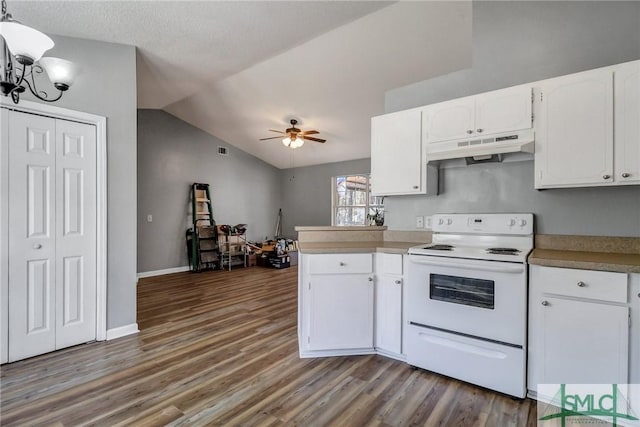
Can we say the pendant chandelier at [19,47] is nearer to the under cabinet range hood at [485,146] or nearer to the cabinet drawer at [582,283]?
the under cabinet range hood at [485,146]

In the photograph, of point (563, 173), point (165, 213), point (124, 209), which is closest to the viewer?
point (563, 173)

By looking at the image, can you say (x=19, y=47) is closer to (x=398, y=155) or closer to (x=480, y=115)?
(x=398, y=155)

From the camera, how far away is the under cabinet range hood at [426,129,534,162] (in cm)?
221

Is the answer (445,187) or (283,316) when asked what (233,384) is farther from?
(445,187)

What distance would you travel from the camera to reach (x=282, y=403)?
193 cm

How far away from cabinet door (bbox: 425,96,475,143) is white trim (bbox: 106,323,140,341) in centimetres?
330

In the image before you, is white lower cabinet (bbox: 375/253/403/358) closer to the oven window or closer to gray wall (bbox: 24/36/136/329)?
the oven window

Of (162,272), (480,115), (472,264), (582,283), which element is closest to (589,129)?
(480,115)

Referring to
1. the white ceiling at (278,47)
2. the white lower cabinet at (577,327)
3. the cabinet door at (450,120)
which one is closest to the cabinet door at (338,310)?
the white lower cabinet at (577,327)

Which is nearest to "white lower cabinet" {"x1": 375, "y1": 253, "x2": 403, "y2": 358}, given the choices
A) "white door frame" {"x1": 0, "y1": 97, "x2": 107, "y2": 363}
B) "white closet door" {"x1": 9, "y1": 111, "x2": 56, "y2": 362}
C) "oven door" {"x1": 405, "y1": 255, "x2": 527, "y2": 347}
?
"oven door" {"x1": 405, "y1": 255, "x2": 527, "y2": 347}

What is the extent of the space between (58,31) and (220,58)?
144cm

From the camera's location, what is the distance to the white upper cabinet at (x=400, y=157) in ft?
8.78

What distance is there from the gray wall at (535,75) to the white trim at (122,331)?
2.92m

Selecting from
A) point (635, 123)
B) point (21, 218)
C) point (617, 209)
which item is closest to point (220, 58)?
point (21, 218)
